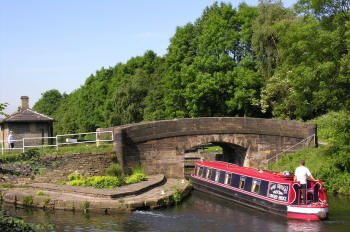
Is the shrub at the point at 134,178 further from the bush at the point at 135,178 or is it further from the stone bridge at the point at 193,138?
the stone bridge at the point at 193,138

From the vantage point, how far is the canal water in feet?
45.7

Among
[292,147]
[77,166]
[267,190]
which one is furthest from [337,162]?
[77,166]

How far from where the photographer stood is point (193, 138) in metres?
23.0

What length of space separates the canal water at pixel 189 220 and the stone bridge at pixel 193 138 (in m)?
5.24

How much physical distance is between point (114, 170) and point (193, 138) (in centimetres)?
441

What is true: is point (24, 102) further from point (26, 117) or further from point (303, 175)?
point (303, 175)

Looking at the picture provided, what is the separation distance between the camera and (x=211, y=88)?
35156mm

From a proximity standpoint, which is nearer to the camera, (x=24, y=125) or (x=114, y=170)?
(x=114, y=170)

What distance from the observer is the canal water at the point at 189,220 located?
1393cm

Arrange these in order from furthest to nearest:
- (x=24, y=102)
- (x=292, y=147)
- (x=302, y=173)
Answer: (x=24, y=102), (x=292, y=147), (x=302, y=173)

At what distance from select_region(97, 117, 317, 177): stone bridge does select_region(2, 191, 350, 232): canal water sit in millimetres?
5238

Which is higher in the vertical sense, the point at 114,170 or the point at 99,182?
the point at 114,170

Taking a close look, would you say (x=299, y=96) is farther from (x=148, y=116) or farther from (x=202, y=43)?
(x=148, y=116)

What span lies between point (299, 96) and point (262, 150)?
3.29 meters
